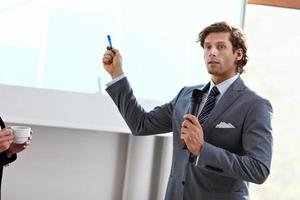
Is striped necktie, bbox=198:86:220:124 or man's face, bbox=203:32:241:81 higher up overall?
man's face, bbox=203:32:241:81

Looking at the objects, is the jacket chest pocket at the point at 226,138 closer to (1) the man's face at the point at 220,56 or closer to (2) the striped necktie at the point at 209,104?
(2) the striped necktie at the point at 209,104

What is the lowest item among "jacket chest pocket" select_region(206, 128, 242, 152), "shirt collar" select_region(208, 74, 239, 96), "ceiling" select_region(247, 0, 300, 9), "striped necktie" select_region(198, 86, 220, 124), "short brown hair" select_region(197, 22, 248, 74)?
"jacket chest pocket" select_region(206, 128, 242, 152)

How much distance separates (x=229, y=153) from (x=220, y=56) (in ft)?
1.48

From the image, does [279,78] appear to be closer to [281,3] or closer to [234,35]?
[281,3]

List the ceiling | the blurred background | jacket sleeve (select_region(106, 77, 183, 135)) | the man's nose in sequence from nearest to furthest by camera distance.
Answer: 1. the man's nose
2. jacket sleeve (select_region(106, 77, 183, 135))
3. the blurred background
4. the ceiling

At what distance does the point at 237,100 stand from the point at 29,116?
45.3 inches

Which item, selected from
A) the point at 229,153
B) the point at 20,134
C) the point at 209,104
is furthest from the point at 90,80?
the point at 229,153

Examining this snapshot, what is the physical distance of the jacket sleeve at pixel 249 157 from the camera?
4.41 ft

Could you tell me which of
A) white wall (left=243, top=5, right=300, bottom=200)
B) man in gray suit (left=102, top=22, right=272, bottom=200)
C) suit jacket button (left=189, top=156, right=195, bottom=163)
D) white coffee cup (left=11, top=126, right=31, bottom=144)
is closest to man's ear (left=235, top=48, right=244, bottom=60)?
man in gray suit (left=102, top=22, right=272, bottom=200)

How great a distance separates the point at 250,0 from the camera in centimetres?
238

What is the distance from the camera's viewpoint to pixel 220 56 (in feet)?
5.17

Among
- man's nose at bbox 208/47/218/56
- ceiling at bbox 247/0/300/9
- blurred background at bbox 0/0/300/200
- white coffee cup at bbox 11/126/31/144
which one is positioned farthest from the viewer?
ceiling at bbox 247/0/300/9

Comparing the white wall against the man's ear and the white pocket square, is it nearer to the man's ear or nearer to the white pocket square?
the man's ear

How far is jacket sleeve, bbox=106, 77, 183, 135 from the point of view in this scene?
1738 millimetres
